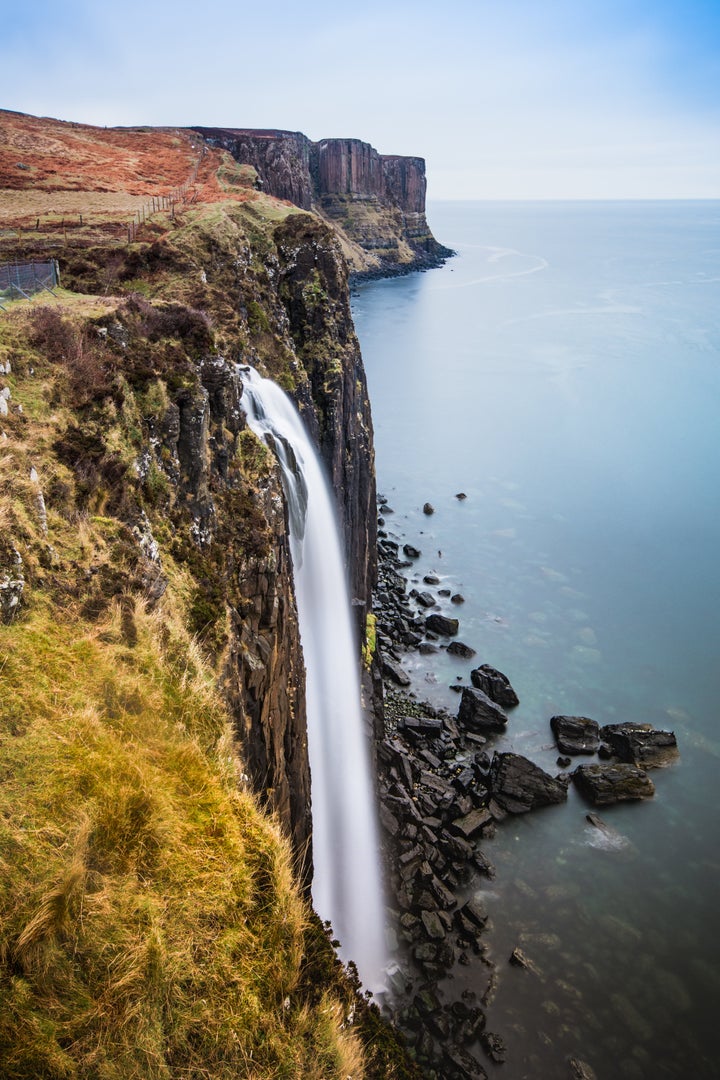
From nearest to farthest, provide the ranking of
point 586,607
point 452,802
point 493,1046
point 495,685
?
A: point 493,1046, point 452,802, point 495,685, point 586,607

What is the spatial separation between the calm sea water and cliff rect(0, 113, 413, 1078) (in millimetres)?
11385

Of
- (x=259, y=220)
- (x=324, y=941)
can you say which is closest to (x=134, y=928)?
(x=324, y=941)

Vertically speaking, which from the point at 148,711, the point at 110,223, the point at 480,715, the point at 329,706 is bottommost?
the point at 480,715

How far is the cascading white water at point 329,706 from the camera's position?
23656 mm

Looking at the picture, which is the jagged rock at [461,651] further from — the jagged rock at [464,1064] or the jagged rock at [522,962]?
the jagged rock at [464,1064]

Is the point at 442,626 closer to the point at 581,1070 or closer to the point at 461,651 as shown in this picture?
the point at 461,651

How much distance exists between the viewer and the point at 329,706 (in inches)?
1092

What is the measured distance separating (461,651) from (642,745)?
10.9 m

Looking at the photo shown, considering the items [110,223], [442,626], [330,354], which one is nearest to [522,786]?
[442,626]

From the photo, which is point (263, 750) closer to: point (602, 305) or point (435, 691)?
point (435, 691)

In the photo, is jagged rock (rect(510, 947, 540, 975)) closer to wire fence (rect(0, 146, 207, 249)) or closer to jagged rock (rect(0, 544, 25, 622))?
jagged rock (rect(0, 544, 25, 622))

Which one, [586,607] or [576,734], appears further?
[586,607]

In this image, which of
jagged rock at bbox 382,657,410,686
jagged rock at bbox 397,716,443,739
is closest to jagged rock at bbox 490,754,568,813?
jagged rock at bbox 397,716,443,739

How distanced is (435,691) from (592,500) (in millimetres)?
33473
